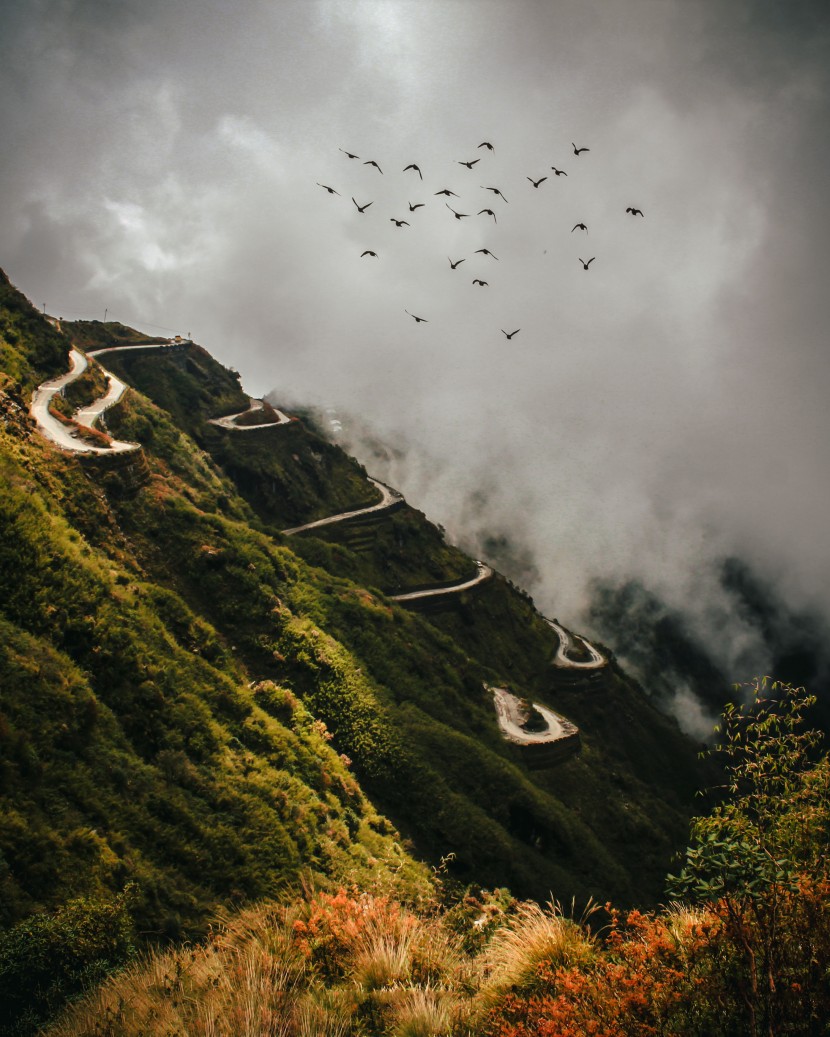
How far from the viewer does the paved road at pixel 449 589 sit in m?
75.0

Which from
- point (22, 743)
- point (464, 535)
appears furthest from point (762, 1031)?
point (464, 535)

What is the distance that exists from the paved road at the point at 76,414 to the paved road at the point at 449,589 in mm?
37870

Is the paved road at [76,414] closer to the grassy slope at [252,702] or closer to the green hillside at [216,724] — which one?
the green hillside at [216,724]

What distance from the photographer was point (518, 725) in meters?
57.5

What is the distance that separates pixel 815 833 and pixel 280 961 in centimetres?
814

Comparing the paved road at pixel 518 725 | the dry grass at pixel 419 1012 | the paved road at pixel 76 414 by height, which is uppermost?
the paved road at pixel 518 725

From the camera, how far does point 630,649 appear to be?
531ft

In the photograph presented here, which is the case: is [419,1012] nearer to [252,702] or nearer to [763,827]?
[763,827]

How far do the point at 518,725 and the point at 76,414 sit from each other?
48.8 meters

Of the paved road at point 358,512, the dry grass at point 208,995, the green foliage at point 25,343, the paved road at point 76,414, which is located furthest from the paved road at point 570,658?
the dry grass at point 208,995

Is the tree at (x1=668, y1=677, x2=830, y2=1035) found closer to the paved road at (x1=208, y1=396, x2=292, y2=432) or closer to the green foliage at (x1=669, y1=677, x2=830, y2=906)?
the green foliage at (x1=669, y1=677, x2=830, y2=906)

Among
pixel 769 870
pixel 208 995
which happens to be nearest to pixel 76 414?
pixel 208 995

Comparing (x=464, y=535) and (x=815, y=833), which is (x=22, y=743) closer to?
(x=815, y=833)

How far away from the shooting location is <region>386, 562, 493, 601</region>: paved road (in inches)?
2953
